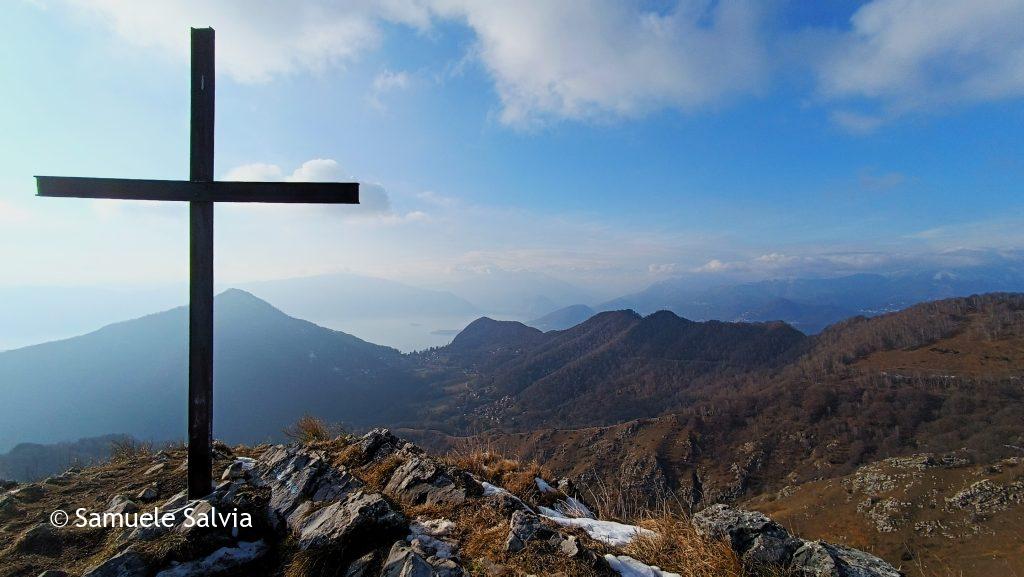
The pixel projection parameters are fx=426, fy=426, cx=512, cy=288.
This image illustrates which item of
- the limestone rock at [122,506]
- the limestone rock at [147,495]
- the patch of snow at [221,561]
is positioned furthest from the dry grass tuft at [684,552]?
the limestone rock at [147,495]

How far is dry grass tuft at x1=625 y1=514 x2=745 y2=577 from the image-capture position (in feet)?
13.6

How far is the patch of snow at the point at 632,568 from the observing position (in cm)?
422

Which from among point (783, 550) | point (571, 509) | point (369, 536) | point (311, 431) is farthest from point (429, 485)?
point (783, 550)

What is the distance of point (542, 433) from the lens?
142000 millimetres

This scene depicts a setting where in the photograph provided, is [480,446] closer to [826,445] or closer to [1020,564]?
[1020,564]

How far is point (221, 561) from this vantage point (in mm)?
4523

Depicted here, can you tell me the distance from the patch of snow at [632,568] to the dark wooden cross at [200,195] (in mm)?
5371

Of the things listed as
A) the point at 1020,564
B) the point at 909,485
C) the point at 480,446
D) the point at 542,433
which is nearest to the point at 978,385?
the point at 909,485

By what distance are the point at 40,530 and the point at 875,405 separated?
177 meters

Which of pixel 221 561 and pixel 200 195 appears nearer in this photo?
pixel 221 561

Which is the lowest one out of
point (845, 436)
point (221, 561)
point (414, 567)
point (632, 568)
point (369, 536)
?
point (845, 436)

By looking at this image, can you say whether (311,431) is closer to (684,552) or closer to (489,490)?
(489,490)

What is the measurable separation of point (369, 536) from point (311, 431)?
5.14m

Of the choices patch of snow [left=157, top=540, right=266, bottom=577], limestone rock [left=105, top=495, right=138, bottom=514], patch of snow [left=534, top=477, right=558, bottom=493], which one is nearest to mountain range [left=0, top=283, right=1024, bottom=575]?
limestone rock [left=105, top=495, right=138, bottom=514]
